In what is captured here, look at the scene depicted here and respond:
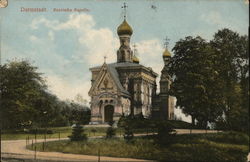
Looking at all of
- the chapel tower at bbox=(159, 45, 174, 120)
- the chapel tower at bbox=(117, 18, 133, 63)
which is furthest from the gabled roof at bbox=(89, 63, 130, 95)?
the chapel tower at bbox=(159, 45, 174, 120)

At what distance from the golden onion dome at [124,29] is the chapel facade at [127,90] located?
0.26 m

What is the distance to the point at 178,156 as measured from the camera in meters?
10.3

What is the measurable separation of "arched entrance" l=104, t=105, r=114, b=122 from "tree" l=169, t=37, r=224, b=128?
1.78 metres

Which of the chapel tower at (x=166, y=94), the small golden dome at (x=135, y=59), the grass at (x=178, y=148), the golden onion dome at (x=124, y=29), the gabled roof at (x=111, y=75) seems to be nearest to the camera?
the grass at (x=178, y=148)

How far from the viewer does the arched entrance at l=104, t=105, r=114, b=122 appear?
11076 mm

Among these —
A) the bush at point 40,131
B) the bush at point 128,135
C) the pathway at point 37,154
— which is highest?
the bush at point 40,131

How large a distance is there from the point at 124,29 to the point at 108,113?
238cm

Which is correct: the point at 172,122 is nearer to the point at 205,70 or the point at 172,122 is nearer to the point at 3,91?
the point at 205,70

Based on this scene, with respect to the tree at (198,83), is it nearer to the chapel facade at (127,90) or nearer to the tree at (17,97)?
the chapel facade at (127,90)

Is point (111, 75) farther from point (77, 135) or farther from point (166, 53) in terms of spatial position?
point (77, 135)

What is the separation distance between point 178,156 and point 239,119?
73.2 inches

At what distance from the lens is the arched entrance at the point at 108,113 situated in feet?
36.3

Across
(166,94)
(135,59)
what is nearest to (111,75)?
(135,59)

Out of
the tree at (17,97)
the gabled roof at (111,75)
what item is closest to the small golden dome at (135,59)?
the gabled roof at (111,75)
